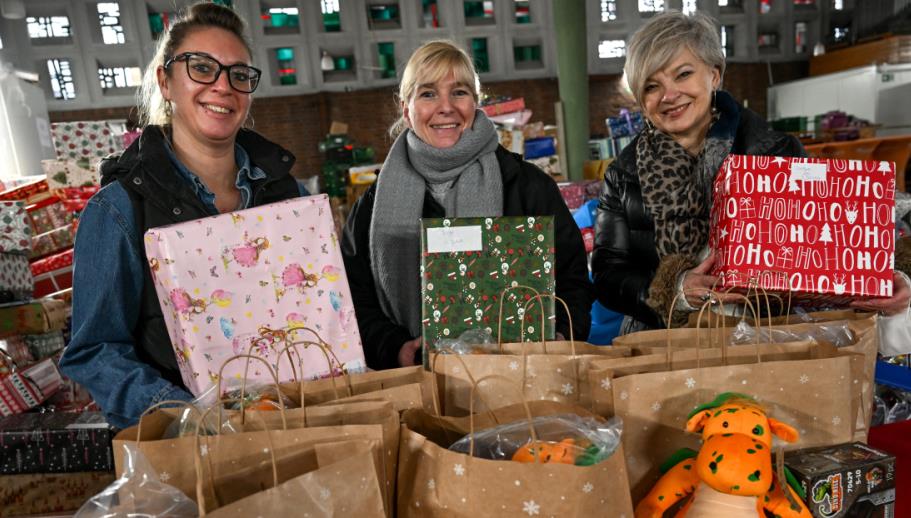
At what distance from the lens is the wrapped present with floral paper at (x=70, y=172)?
12.9ft

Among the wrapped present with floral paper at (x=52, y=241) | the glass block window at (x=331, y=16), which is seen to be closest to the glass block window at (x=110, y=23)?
the glass block window at (x=331, y=16)

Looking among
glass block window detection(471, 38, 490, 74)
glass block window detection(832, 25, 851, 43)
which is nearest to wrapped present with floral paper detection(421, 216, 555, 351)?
glass block window detection(471, 38, 490, 74)

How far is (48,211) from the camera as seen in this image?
13.0 ft

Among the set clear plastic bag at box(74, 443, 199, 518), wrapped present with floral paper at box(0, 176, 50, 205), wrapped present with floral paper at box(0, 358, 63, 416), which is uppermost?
wrapped present with floral paper at box(0, 176, 50, 205)

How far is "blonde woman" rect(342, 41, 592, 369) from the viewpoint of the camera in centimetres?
167

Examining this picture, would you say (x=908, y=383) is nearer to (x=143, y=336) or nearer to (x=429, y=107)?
(x=429, y=107)

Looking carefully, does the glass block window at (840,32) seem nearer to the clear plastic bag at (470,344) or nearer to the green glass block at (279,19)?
the green glass block at (279,19)

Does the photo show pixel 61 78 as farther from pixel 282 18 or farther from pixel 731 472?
pixel 731 472

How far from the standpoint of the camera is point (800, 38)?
531 inches

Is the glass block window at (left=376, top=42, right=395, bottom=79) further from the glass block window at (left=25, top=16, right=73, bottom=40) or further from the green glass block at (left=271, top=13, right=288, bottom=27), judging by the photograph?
the glass block window at (left=25, top=16, right=73, bottom=40)

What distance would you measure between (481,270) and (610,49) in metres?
12.8

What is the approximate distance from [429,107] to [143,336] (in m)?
0.96

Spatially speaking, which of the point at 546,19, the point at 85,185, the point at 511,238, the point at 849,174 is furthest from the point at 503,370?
the point at 546,19

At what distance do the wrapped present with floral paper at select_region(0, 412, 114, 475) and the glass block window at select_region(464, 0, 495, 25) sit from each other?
11994mm
